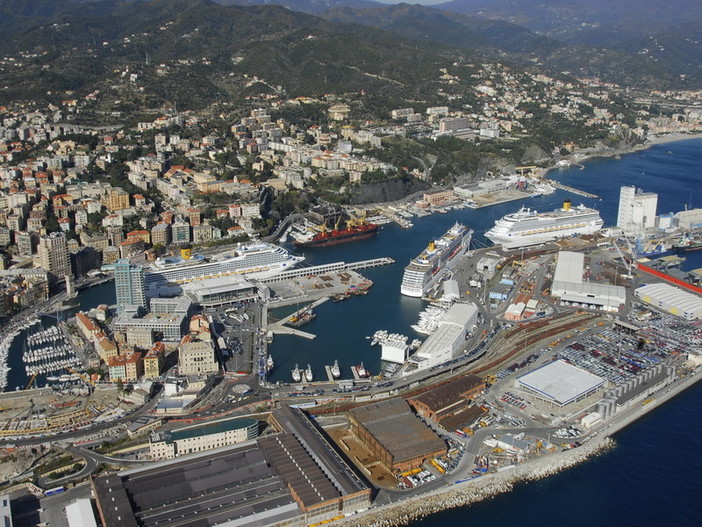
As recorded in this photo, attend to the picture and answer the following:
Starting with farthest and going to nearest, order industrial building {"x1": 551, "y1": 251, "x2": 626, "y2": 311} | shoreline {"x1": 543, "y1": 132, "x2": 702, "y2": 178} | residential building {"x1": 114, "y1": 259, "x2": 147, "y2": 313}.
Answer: shoreline {"x1": 543, "y1": 132, "x2": 702, "y2": 178}
industrial building {"x1": 551, "y1": 251, "x2": 626, "y2": 311}
residential building {"x1": 114, "y1": 259, "x2": 147, "y2": 313}

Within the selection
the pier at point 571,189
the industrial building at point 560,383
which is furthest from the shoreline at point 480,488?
the pier at point 571,189

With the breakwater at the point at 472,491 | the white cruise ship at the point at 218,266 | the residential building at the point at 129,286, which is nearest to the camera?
the breakwater at the point at 472,491

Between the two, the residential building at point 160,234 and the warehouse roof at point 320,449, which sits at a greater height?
the residential building at point 160,234

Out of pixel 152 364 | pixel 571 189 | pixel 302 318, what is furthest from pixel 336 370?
pixel 571 189

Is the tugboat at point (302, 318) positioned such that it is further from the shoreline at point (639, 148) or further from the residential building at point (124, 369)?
the shoreline at point (639, 148)

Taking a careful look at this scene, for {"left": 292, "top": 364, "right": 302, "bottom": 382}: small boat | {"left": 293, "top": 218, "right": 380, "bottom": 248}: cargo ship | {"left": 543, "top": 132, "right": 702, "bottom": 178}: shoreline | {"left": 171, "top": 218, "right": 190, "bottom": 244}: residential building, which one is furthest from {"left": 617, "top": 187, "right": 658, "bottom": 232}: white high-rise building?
{"left": 292, "top": 364, "right": 302, "bottom": 382}: small boat

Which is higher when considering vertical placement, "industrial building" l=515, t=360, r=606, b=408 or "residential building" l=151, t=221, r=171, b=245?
"residential building" l=151, t=221, r=171, b=245

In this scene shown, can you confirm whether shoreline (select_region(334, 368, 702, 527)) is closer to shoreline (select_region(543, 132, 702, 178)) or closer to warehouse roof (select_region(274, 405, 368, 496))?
warehouse roof (select_region(274, 405, 368, 496))
